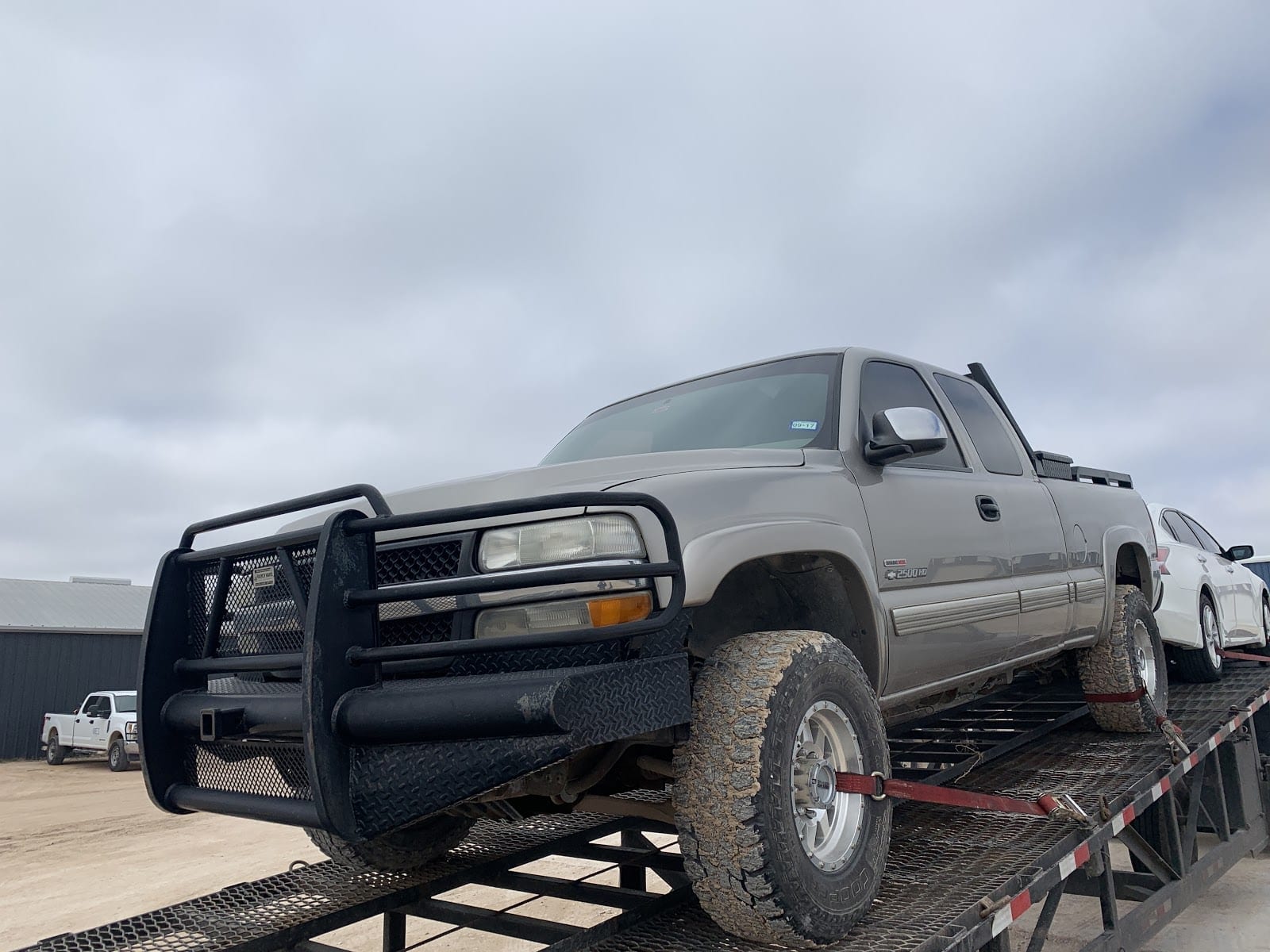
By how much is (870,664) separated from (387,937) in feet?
6.92

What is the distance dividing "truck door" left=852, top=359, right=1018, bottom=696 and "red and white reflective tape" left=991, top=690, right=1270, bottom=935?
2.47ft

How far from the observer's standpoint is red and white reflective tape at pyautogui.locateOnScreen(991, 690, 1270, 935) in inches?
120

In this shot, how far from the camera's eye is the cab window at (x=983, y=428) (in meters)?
4.60

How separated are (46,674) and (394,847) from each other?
25595 millimetres

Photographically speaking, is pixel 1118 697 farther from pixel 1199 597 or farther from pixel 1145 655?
pixel 1199 597

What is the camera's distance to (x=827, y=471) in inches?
126

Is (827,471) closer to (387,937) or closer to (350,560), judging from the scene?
(350,560)

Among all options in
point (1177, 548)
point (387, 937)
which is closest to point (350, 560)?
point (387, 937)

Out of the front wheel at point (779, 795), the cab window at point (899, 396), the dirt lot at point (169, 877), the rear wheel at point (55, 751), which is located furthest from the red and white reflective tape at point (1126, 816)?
the rear wheel at point (55, 751)

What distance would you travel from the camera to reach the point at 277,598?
2.68 meters

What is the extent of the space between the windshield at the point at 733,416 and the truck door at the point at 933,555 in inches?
7.5

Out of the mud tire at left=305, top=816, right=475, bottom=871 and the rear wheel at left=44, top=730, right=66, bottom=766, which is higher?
the mud tire at left=305, top=816, right=475, bottom=871

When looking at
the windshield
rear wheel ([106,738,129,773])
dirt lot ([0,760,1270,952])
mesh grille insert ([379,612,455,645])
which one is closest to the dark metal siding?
rear wheel ([106,738,129,773])

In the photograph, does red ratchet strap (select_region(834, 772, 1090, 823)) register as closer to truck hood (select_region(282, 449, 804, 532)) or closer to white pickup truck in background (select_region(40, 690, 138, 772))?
truck hood (select_region(282, 449, 804, 532))
